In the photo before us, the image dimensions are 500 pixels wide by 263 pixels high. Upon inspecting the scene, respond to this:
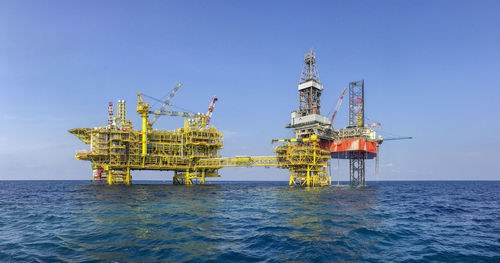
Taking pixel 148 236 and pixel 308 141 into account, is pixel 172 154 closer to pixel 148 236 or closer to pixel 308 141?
pixel 308 141

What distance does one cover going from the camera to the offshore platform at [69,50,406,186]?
66.4 m

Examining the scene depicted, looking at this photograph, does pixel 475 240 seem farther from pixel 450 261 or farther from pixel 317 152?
pixel 317 152

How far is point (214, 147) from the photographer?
3073 inches

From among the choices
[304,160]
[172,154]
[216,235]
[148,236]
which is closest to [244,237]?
[216,235]

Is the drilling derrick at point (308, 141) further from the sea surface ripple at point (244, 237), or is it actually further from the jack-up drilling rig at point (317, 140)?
the sea surface ripple at point (244, 237)

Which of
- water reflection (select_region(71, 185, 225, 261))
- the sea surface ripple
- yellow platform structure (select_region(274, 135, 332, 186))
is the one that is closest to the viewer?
the sea surface ripple

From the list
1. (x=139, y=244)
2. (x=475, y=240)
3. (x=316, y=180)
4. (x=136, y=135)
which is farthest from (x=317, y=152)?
(x=139, y=244)

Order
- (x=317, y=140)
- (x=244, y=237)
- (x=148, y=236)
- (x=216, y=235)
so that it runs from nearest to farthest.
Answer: (x=148, y=236)
(x=244, y=237)
(x=216, y=235)
(x=317, y=140)

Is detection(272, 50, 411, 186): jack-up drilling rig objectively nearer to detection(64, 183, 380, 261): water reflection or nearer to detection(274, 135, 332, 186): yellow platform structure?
detection(274, 135, 332, 186): yellow platform structure

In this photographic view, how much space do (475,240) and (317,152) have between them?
5135cm

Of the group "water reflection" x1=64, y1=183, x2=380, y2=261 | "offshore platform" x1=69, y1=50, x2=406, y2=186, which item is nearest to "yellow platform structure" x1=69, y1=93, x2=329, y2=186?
"offshore platform" x1=69, y1=50, x2=406, y2=186

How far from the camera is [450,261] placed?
11586mm

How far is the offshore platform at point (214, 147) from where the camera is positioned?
6638 cm

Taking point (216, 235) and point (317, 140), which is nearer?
point (216, 235)
